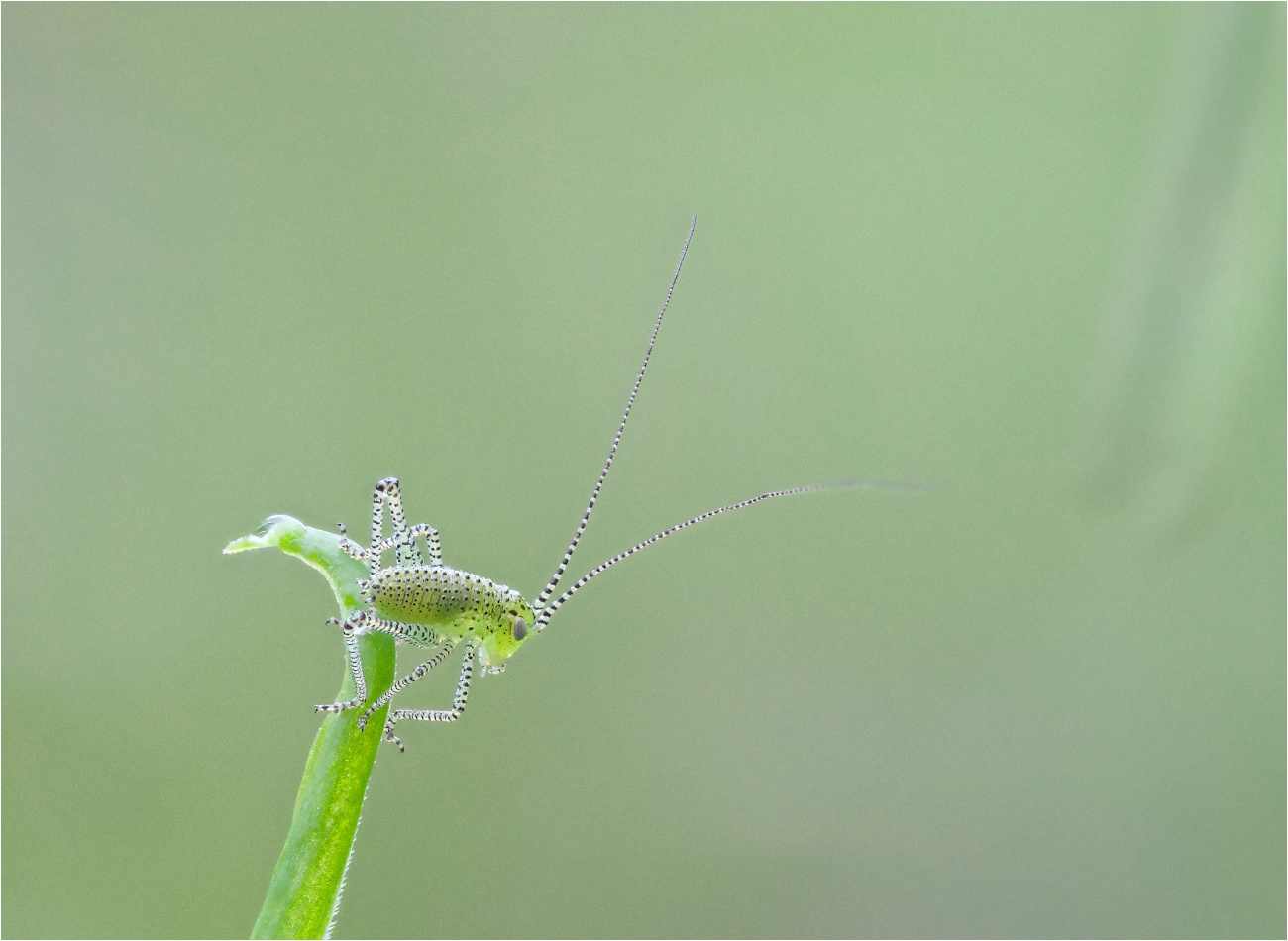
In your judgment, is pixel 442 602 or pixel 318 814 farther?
pixel 442 602

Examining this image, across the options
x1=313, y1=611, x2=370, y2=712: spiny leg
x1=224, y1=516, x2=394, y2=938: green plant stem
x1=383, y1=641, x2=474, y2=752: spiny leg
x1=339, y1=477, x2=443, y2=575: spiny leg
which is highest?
x1=339, y1=477, x2=443, y2=575: spiny leg

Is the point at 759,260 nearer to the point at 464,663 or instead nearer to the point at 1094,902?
the point at 464,663

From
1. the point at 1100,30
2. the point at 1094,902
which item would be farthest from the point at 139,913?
the point at 1100,30

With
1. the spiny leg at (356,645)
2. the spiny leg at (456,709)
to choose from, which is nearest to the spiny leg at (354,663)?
the spiny leg at (356,645)

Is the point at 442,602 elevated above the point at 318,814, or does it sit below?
above

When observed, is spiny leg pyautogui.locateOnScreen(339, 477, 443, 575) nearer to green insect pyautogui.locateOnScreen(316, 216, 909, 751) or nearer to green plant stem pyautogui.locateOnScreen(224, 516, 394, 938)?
green insect pyautogui.locateOnScreen(316, 216, 909, 751)

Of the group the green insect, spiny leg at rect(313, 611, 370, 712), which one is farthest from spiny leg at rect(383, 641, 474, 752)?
spiny leg at rect(313, 611, 370, 712)

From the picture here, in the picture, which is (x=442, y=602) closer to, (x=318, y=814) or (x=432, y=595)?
(x=432, y=595)

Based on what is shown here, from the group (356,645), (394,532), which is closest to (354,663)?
(356,645)
